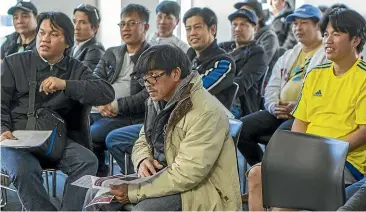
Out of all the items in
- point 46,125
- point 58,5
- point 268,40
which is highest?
point 58,5

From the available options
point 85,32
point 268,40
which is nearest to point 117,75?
point 85,32

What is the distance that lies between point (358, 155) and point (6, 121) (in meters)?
1.65

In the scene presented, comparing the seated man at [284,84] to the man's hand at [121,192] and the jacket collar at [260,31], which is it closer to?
the jacket collar at [260,31]

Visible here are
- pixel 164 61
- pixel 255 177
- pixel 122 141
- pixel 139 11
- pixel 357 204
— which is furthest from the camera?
pixel 139 11

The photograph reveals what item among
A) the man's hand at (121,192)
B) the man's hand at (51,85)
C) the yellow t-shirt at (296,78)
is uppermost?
the man's hand at (51,85)

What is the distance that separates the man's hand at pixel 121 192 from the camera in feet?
7.30

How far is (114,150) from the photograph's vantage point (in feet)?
11.2

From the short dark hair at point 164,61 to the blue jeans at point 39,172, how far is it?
2.44ft

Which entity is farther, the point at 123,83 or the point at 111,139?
the point at 123,83

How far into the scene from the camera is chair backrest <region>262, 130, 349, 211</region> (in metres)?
2.08

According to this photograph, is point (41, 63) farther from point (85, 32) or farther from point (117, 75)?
point (85, 32)

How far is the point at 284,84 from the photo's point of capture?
11.9 ft

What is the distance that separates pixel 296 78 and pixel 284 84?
148 millimetres

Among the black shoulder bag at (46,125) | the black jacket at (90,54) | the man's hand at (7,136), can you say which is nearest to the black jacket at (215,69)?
the black jacket at (90,54)
